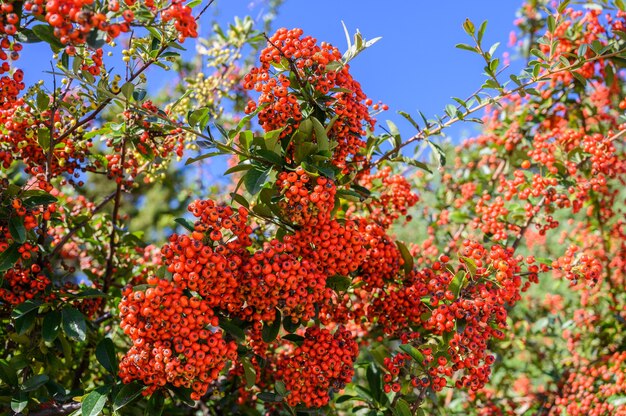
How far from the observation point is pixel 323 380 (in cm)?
296

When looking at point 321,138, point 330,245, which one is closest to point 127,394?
point 330,245

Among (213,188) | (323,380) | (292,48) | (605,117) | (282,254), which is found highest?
(605,117)

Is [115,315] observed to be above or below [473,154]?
below

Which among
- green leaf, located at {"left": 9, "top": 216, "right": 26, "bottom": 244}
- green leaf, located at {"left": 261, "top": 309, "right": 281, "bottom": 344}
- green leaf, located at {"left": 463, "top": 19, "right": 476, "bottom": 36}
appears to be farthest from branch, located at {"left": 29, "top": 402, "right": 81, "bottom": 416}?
green leaf, located at {"left": 463, "top": 19, "right": 476, "bottom": 36}

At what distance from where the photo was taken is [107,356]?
3088mm

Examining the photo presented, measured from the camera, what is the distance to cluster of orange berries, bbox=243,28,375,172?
3070mm

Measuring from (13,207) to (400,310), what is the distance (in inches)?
88.3

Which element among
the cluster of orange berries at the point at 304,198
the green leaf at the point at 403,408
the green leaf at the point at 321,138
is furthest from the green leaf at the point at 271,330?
the green leaf at the point at 321,138

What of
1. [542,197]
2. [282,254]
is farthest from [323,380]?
[542,197]

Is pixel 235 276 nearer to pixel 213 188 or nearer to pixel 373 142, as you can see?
pixel 373 142

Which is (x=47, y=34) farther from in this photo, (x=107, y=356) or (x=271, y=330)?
(x=271, y=330)

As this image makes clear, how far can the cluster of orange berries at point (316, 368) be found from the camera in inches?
116

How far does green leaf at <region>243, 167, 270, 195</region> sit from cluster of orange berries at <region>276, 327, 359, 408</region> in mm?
855

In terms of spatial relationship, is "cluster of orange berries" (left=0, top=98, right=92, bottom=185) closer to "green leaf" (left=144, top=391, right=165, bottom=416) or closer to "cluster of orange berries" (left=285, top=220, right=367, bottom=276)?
"green leaf" (left=144, top=391, right=165, bottom=416)
